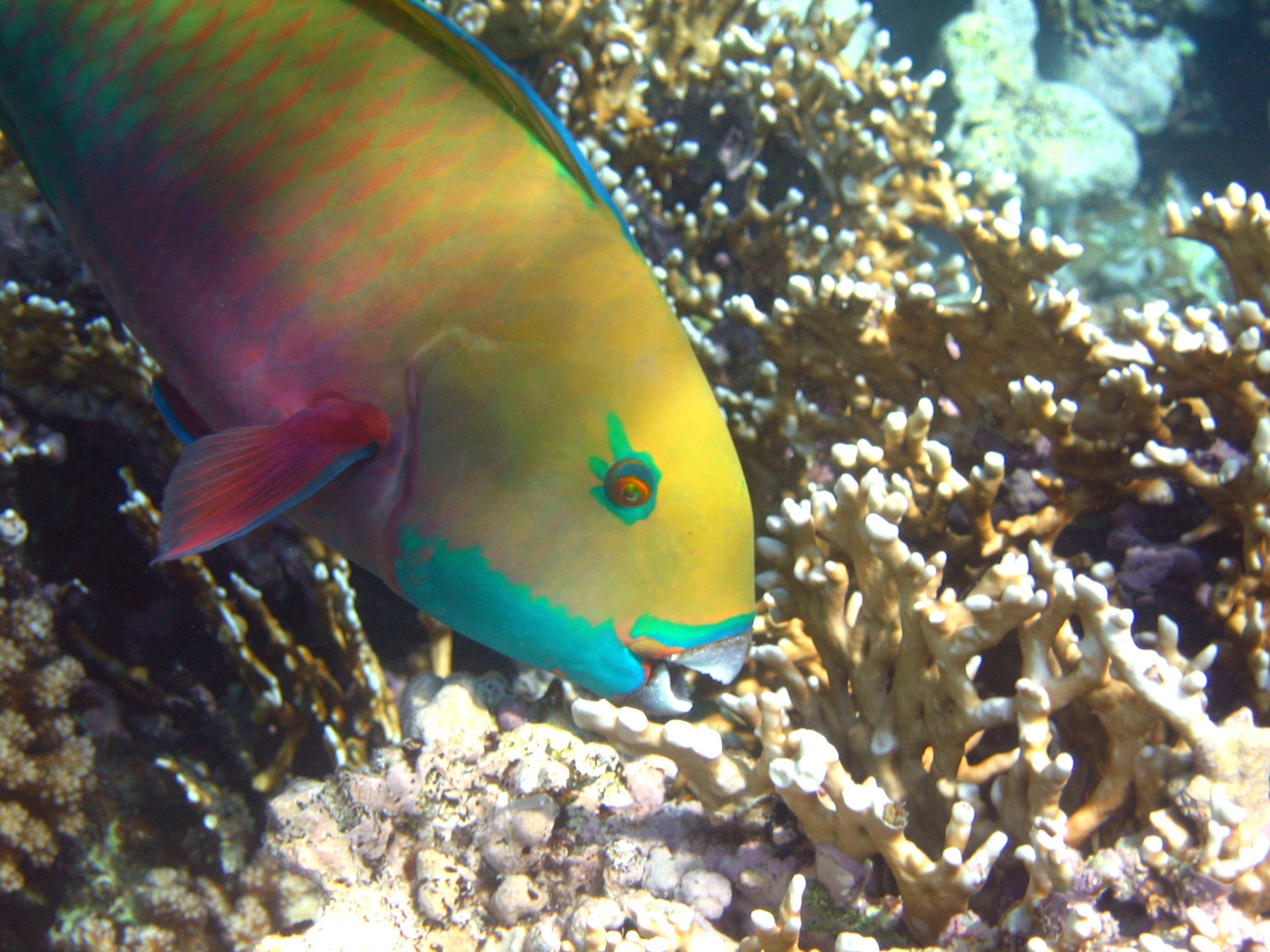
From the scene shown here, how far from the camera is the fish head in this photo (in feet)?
3.60

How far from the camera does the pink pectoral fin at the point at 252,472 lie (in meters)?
1.06

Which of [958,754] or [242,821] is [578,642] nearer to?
[958,754]

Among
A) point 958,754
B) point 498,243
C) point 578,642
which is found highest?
point 498,243

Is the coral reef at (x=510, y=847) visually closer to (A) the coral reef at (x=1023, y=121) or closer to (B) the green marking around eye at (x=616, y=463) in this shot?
(B) the green marking around eye at (x=616, y=463)

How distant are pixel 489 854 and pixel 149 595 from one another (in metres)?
1.97

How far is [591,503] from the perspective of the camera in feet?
3.65

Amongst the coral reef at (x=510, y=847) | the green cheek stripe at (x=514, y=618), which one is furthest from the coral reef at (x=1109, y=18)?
the green cheek stripe at (x=514, y=618)

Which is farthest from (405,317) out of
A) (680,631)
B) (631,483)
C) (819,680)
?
(819,680)

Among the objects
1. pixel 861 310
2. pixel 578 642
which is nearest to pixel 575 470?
pixel 578 642

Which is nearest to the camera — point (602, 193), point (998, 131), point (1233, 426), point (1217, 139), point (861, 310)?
point (602, 193)

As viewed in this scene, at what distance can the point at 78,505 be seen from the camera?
3.05m

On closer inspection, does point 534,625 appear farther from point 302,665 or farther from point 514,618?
point 302,665

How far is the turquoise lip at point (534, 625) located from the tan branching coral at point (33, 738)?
2.39 metres

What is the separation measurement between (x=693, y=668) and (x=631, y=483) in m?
0.31
